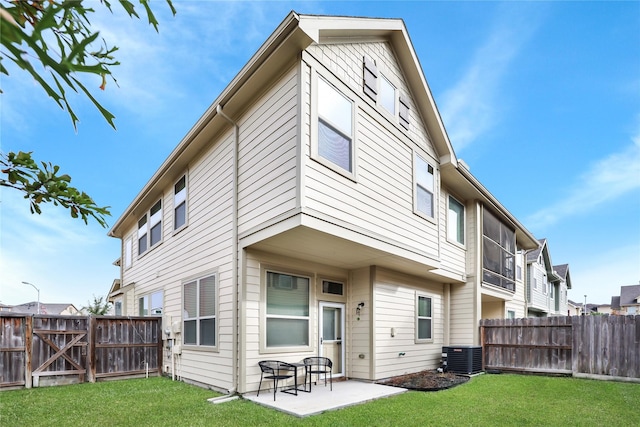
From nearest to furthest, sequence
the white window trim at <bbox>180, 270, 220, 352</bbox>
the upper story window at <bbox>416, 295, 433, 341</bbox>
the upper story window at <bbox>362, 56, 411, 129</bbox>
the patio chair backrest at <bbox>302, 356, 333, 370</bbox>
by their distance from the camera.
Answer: the patio chair backrest at <bbox>302, 356, 333, 370</bbox> < the white window trim at <bbox>180, 270, 220, 352</bbox> < the upper story window at <bbox>362, 56, 411, 129</bbox> < the upper story window at <bbox>416, 295, 433, 341</bbox>

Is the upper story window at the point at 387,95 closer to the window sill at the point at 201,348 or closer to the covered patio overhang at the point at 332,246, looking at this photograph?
the covered patio overhang at the point at 332,246

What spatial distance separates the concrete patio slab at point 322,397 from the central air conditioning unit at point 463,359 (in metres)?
3.54

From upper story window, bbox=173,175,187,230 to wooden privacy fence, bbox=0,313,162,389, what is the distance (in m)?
2.78

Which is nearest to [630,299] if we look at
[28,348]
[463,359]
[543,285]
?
[543,285]

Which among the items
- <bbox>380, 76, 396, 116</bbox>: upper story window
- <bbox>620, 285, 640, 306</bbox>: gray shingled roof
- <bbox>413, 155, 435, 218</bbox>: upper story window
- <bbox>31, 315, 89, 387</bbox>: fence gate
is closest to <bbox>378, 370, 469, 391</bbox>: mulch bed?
<bbox>413, 155, 435, 218</bbox>: upper story window

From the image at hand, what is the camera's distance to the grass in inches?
229

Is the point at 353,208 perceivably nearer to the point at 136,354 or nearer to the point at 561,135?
the point at 136,354

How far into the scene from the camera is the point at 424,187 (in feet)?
34.0

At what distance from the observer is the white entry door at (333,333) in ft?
29.8

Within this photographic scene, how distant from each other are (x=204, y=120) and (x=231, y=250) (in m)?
2.99

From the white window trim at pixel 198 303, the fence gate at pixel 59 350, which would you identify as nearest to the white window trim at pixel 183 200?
the white window trim at pixel 198 303

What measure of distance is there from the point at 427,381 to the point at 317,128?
20.9ft

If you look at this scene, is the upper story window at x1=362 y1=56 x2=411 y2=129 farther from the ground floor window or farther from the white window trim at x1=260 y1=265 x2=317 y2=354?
the ground floor window

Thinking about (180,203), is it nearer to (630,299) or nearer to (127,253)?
(127,253)
